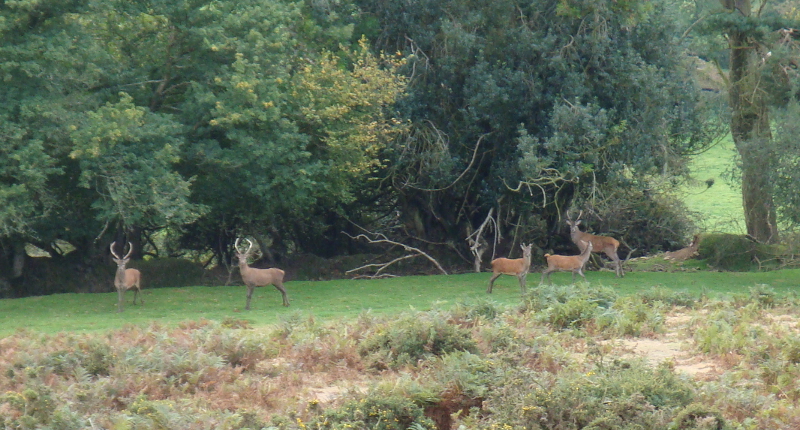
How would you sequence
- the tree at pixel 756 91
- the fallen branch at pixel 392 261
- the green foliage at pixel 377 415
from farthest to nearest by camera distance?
the fallen branch at pixel 392 261, the tree at pixel 756 91, the green foliage at pixel 377 415

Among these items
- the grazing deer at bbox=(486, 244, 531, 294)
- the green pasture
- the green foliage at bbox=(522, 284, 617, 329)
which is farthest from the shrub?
the grazing deer at bbox=(486, 244, 531, 294)

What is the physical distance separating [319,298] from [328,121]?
4118mm

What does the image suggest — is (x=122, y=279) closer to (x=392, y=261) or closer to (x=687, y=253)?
(x=392, y=261)

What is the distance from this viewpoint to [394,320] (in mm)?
14531

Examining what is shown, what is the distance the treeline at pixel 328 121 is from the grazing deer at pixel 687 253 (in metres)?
1.48

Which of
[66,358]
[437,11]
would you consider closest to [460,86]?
[437,11]

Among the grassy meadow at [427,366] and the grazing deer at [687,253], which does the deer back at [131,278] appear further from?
the grazing deer at [687,253]

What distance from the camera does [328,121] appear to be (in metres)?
20.8

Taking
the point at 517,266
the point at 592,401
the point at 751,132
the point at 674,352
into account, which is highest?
the point at 751,132

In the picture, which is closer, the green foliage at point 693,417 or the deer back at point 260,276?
the green foliage at point 693,417

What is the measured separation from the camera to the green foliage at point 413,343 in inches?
500

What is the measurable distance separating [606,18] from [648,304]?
814 centimetres

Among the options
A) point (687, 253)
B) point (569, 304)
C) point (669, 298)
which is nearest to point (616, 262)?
point (687, 253)

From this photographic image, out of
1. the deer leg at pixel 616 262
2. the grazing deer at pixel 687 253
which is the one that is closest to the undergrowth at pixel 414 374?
the deer leg at pixel 616 262
